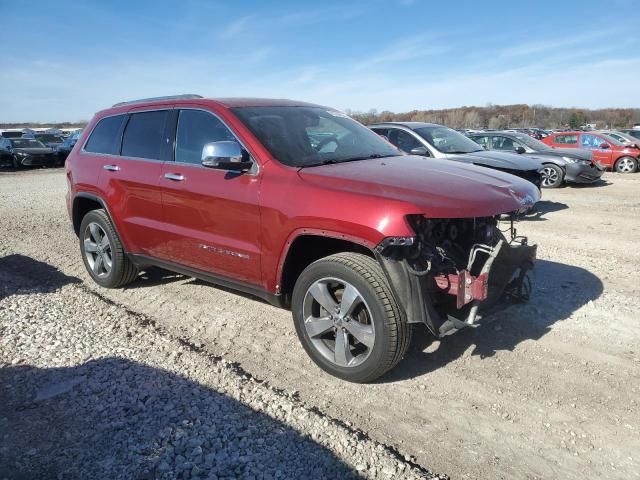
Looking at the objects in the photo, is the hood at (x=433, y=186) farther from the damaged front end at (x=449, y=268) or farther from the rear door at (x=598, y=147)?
the rear door at (x=598, y=147)

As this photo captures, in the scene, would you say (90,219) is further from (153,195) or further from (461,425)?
(461,425)

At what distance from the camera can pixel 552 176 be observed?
43.5 ft

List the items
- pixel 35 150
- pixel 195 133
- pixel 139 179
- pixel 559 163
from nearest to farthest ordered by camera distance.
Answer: pixel 195 133
pixel 139 179
pixel 559 163
pixel 35 150

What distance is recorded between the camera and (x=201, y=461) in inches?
103

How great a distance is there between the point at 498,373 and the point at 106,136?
14.2 ft

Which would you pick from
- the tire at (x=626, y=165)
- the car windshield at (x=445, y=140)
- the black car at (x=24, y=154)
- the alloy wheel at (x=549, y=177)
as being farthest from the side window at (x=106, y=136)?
the black car at (x=24, y=154)

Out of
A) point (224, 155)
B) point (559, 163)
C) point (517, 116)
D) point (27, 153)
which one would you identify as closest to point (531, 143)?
point (559, 163)

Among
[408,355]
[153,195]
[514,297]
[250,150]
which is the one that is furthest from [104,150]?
[514,297]

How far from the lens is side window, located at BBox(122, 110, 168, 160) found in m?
4.62

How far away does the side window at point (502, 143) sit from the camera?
1391 cm

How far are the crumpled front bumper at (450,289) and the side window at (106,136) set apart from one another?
132 inches

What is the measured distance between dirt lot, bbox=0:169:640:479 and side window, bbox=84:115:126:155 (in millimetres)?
1457

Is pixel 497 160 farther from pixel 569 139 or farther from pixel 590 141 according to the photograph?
pixel 590 141

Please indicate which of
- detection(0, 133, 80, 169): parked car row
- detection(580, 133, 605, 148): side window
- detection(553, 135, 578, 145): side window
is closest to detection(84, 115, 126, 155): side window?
detection(553, 135, 578, 145): side window
